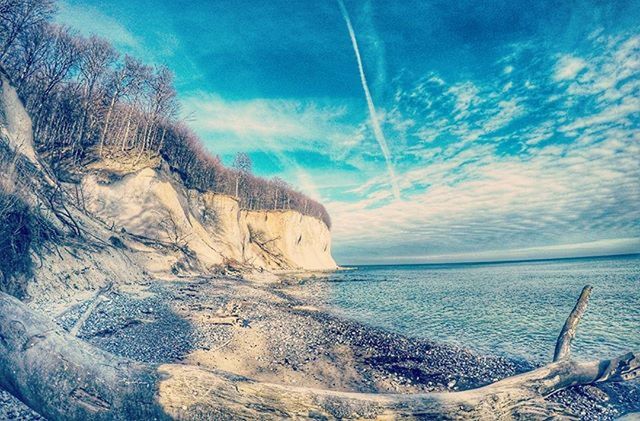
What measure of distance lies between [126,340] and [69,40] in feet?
Result: 91.9

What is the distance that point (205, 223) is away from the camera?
123 ft

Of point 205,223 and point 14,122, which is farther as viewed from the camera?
point 205,223

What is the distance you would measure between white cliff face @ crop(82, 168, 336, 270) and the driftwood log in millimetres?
18048

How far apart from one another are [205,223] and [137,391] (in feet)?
117

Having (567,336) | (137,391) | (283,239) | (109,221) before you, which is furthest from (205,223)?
(567,336)

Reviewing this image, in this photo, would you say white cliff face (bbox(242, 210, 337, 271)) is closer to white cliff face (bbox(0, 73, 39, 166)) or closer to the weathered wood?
white cliff face (bbox(0, 73, 39, 166))

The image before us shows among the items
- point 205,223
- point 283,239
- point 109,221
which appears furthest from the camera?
point 283,239

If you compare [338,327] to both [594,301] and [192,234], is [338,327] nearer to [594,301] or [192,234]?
[192,234]

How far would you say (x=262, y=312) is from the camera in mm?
12922

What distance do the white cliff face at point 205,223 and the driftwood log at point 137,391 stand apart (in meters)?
18.0

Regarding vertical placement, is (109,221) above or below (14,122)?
below

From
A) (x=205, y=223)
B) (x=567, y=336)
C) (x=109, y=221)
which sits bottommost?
(x=567, y=336)

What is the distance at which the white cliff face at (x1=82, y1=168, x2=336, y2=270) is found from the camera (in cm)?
2238

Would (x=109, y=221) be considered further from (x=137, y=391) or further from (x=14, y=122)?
(x=137, y=391)
